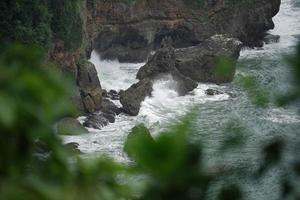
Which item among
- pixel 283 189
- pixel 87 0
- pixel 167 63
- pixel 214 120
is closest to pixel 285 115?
pixel 214 120

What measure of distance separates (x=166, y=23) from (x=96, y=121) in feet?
31.4

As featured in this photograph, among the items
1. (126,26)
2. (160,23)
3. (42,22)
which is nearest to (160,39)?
(160,23)

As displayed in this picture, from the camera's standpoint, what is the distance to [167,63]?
2439 centimetres

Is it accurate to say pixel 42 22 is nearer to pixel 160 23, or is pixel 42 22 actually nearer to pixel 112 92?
pixel 112 92

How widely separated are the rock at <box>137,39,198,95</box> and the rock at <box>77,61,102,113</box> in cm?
272

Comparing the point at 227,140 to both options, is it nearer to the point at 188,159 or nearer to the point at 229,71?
the point at 229,71

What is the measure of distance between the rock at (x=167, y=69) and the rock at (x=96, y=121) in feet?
14.0

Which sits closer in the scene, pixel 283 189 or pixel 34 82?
pixel 34 82

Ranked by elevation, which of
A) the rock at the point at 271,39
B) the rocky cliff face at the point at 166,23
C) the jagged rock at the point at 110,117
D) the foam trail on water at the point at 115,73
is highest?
the rocky cliff face at the point at 166,23

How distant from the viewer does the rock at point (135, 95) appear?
21781mm

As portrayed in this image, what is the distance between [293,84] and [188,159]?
504 millimetres

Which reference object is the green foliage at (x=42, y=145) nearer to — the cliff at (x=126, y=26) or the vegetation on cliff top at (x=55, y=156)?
the vegetation on cliff top at (x=55, y=156)

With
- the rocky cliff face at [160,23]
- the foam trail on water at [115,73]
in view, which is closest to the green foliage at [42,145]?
the foam trail on water at [115,73]

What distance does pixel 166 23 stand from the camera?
28.6 meters
